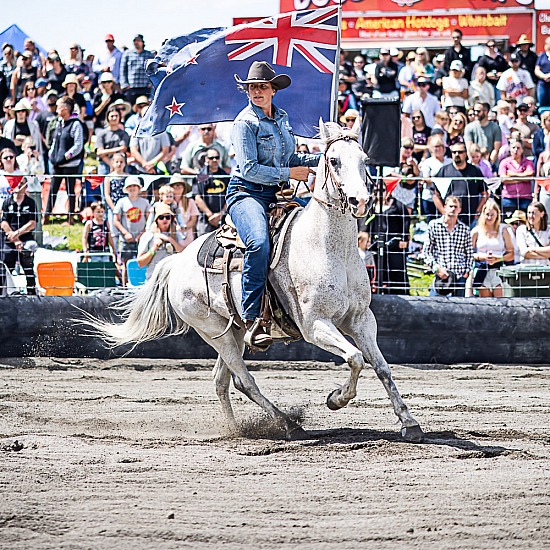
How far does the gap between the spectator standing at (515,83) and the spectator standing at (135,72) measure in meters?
6.60

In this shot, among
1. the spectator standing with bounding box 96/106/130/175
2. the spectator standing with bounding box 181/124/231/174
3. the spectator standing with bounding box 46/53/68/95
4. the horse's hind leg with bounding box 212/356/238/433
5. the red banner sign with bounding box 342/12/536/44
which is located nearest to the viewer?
the horse's hind leg with bounding box 212/356/238/433

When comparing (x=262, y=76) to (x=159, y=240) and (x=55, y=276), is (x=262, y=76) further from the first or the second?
(x=55, y=276)

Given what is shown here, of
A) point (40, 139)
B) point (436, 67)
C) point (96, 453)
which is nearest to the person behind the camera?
point (96, 453)

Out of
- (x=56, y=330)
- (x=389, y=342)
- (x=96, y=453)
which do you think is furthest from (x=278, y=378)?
(x=96, y=453)

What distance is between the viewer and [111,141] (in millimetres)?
15508

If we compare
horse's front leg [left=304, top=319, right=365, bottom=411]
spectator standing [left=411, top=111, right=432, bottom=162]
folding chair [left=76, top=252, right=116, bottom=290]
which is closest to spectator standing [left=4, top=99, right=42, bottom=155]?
folding chair [left=76, top=252, right=116, bottom=290]

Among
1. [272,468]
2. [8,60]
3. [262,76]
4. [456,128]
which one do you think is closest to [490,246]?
[456,128]

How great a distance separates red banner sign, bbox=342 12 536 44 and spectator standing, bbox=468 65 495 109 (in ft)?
15.0

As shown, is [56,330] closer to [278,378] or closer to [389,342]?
[278,378]

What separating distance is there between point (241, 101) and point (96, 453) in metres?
4.72

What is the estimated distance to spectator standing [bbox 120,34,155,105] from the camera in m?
18.5

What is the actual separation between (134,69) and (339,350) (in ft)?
44.1

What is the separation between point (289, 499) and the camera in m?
5.17

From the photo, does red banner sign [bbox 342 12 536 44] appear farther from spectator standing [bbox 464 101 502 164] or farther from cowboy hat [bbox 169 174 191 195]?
cowboy hat [bbox 169 174 191 195]
